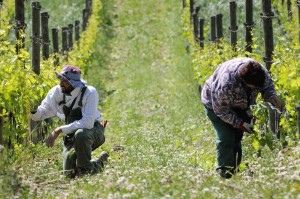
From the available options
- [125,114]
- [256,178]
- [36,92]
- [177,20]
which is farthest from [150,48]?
[256,178]

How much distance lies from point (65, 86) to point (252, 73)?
2.21 meters

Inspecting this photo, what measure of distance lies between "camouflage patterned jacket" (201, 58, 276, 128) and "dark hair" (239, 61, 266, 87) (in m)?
0.13

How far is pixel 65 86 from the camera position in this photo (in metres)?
8.73

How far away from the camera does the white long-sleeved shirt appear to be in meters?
8.63

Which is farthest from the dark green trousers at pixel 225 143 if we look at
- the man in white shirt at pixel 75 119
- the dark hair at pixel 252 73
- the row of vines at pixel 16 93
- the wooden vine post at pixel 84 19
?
the wooden vine post at pixel 84 19

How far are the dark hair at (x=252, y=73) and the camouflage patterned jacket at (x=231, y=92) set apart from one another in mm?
135

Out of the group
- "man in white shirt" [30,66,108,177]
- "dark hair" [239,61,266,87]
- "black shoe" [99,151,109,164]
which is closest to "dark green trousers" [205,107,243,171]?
"dark hair" [239,61,266,87]

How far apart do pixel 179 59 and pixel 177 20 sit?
6.14 m

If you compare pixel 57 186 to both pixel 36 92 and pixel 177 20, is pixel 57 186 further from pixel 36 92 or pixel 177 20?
pixel 177 20

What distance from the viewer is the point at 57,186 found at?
7.38 metres

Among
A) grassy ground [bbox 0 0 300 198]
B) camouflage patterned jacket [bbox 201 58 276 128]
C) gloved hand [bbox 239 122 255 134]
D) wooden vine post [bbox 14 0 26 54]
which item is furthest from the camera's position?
wooden vine post [bbox 14 0 26 54]

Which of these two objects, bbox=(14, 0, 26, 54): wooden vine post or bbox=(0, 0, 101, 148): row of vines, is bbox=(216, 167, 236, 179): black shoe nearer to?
bbox=(0, 0, 101, 148): row of vines

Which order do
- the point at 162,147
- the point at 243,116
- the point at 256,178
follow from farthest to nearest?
the point at 162,147
the point at 243,116
the point at 256,178

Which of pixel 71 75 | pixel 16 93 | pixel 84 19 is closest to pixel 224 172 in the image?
pixel 71 75
